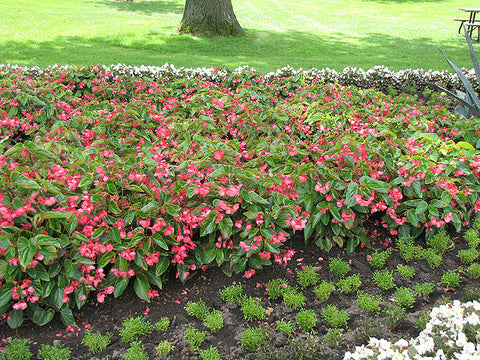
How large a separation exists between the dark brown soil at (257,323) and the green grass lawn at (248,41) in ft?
21.6

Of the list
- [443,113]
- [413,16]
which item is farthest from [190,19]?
[413,16]

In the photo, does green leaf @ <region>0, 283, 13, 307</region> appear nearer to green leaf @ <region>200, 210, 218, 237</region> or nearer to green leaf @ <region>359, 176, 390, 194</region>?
green leaf @ <region>200, 210, 218, 237</region>

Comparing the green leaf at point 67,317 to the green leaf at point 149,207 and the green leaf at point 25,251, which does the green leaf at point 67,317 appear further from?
the green leaf at point 149,207

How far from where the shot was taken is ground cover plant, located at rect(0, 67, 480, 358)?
2586 millimetres

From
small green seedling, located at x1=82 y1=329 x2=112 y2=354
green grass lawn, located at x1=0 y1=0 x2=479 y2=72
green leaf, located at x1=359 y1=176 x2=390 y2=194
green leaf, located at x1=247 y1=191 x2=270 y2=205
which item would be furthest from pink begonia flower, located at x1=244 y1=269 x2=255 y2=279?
green grass lawn, located at x1=0 y1=0 x2=479 y2=72

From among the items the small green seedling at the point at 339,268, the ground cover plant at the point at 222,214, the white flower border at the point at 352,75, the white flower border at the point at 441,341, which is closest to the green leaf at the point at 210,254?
the ground cover plant at the point at 222,214

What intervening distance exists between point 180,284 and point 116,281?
0.49 metres

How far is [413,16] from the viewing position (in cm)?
1988

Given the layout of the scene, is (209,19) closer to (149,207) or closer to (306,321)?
(149,207)

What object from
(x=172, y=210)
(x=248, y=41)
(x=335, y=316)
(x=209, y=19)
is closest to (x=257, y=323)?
(x=335, y=316)

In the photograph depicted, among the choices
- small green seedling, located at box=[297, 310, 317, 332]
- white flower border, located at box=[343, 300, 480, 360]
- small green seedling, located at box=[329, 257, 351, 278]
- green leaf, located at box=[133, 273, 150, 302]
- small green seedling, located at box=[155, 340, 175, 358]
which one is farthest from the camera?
small green seedling, located at box=[329, 257, 351, 278]

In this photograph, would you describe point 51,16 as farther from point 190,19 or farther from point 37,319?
point 37,319

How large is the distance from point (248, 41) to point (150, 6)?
12679 millimetres

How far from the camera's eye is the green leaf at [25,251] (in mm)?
2385
